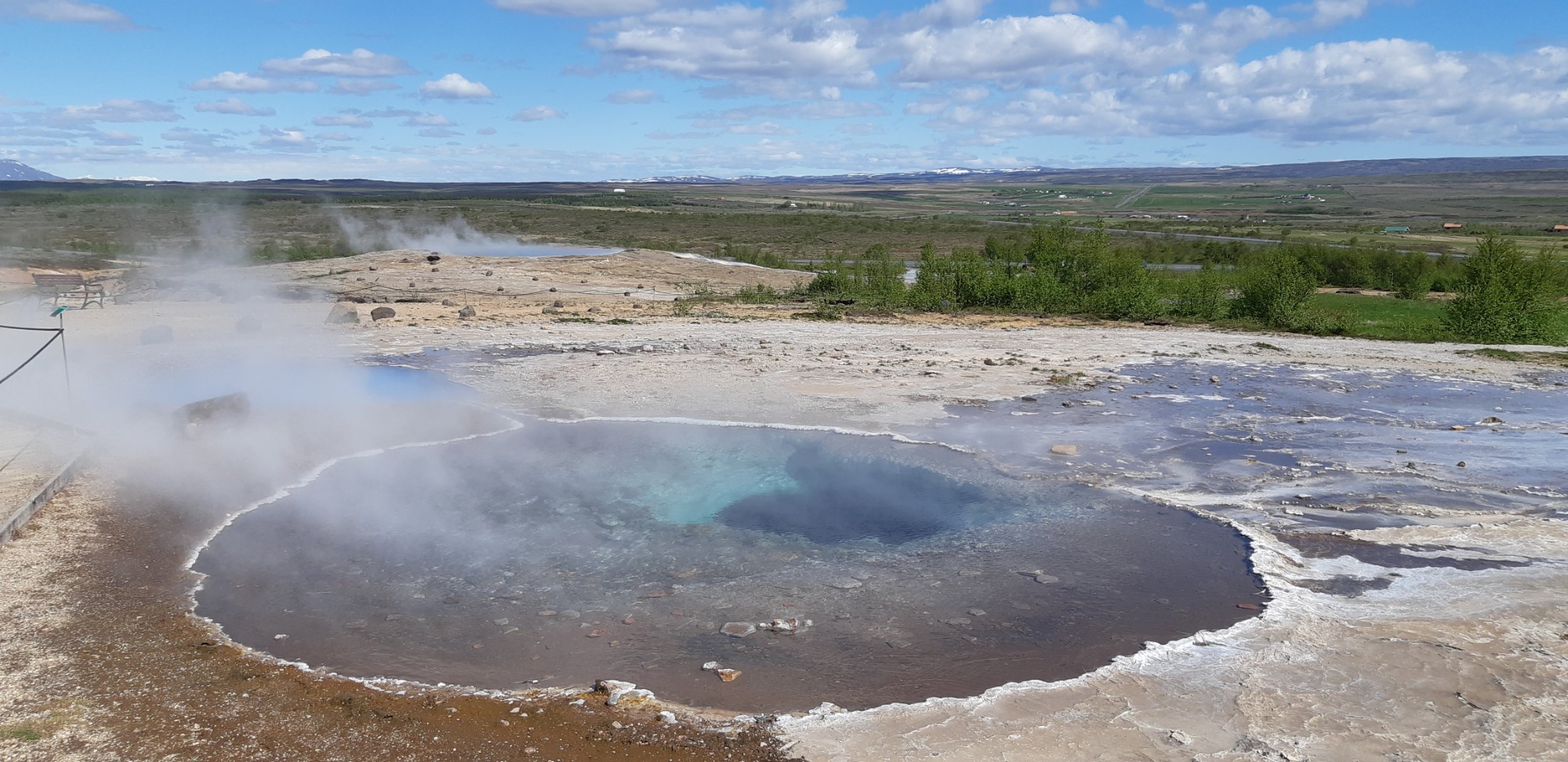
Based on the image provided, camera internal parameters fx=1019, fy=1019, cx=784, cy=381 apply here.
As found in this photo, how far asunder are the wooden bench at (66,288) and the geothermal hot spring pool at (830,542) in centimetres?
1341

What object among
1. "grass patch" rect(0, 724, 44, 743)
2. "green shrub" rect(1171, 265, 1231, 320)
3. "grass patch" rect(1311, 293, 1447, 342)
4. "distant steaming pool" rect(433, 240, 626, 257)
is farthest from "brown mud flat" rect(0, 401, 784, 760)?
"distant steaming pool" rect(433, 240, 626, 257)

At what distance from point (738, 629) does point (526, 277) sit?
23307 mm

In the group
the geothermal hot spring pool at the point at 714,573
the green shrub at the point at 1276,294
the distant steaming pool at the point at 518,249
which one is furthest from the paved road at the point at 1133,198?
the geothermal hot spring pool at the point at 714,573

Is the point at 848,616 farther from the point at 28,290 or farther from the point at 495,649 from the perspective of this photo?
the point at 28,290

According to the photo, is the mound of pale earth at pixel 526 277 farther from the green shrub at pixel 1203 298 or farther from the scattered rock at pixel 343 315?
the green shrub at pixel 1203 298

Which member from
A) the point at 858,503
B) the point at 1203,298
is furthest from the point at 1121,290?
the point at 858,503

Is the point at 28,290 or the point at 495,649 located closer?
the point at 495,649

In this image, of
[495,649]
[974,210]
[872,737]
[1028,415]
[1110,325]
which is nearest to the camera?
[872,737]

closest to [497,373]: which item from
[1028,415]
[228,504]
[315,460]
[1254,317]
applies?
[315,460]

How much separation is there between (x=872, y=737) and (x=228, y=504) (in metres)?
6.17

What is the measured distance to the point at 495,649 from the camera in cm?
582

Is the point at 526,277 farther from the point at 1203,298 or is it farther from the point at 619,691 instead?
the point at 619,691

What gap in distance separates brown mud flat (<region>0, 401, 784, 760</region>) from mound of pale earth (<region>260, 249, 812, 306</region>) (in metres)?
17.0

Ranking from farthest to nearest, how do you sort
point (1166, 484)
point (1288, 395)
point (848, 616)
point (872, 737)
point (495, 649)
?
point (1288, 395) < point (1166, 484) < point (848, 616) < point (495, 649) < point (872, 737)
